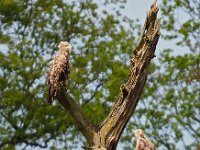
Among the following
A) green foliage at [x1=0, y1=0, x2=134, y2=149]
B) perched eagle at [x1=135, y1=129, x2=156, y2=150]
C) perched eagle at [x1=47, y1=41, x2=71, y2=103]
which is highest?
green foliage at [x1=0, y1=0, x2=134, y2=149]

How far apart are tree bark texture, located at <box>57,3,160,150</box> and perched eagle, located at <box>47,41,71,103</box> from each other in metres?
0.50

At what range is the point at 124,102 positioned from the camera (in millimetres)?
8836

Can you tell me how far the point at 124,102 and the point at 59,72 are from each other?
166cm

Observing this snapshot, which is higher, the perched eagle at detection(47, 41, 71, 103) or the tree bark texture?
the perched eagle at detection(47, 41, 71, 103)

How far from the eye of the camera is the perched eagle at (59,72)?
30.8 ft

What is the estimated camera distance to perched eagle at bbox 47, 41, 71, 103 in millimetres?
9383

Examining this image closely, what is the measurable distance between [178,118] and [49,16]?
751 centimetres

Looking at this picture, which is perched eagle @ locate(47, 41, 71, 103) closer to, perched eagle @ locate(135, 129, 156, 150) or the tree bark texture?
the tree bark texture

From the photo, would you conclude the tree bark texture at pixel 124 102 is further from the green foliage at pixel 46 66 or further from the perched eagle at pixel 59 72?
the green foliage at pixel 46 66

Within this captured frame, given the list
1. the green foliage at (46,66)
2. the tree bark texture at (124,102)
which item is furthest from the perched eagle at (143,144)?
the green foliage at (46,66)

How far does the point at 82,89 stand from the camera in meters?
28.2

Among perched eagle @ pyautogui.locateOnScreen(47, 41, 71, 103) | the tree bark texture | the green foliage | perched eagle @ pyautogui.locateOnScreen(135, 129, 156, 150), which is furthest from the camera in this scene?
the green foliage

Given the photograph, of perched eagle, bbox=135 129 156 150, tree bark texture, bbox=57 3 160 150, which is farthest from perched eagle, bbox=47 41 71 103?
perched eagle, bbox=135 129 156 150

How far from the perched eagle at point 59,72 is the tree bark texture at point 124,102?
1.64ft
